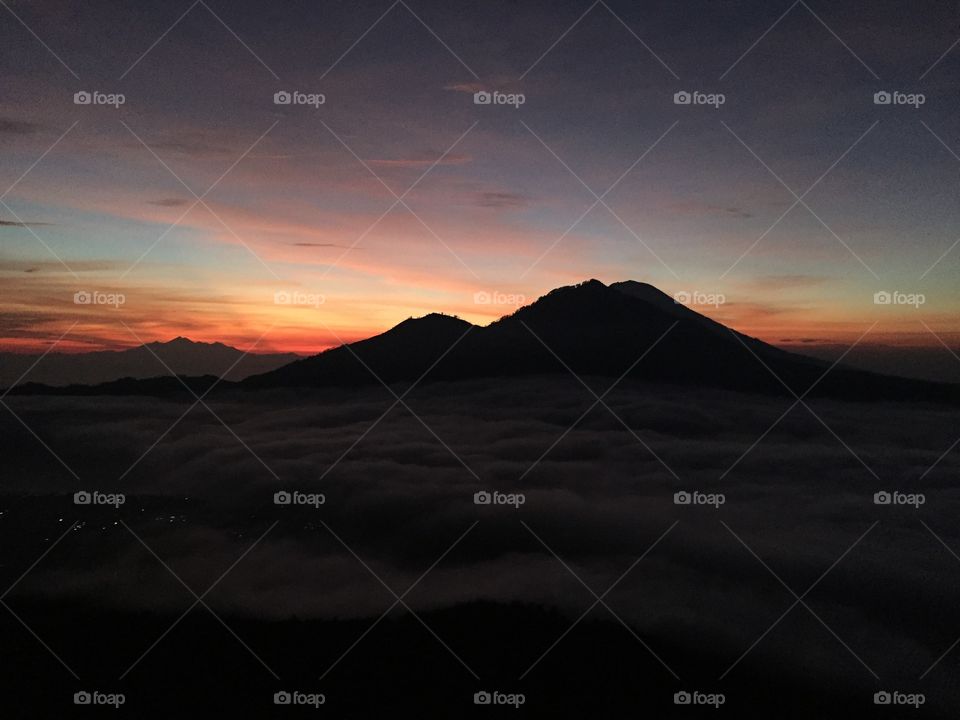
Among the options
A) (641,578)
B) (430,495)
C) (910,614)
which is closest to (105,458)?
(430,495)

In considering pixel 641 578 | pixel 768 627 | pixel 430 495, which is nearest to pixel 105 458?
pixel 430 495

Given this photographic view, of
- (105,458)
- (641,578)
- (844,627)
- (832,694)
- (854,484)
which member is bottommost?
(832,694)

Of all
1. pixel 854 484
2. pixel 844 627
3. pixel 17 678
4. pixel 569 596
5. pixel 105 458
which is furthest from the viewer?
pixel 105 458

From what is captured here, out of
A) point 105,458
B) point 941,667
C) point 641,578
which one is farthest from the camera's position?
point 105,458

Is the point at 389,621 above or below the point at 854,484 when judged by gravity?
below

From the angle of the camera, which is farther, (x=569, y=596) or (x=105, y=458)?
(x=105, y=458)

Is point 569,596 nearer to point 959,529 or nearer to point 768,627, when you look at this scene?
point 768,627

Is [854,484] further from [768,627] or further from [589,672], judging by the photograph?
[589,672]

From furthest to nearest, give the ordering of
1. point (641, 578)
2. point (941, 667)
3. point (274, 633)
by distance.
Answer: point (641, 578) < point (274, 633) < point (941, 667)

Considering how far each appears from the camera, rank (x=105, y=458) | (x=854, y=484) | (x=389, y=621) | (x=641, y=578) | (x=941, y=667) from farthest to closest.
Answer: (x=105, y=458)
(x=854, y=484)
(x=389, y=621)
(x=641, y=578)
(x=941, y=667)
